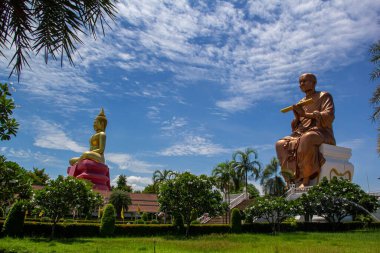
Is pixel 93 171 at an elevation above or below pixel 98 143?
below

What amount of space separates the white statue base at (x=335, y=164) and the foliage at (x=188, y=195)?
1550 cm

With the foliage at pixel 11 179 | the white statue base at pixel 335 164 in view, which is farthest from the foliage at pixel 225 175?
the foliage at pixel 11 179

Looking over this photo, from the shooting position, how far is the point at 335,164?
3684cm

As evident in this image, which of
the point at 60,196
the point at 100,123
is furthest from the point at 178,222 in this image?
the point at 100,123

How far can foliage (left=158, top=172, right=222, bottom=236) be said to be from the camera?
2428 cm

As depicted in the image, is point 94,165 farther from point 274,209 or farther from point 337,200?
point 337,200

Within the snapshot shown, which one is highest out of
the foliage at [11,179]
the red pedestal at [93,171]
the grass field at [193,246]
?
the red pedestal at [93,171]

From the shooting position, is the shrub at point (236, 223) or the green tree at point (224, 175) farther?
the green tree at point (224, 175)

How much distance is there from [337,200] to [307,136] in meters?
10.6

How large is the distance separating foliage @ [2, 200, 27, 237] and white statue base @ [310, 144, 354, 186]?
26.0 metres

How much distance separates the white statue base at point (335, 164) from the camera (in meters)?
36.0

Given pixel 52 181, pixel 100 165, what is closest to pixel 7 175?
pixel 52 181

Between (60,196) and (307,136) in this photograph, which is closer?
(60,196)

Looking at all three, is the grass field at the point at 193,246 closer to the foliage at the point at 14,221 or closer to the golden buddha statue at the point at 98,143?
the foliage at the point at 14,221
